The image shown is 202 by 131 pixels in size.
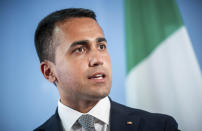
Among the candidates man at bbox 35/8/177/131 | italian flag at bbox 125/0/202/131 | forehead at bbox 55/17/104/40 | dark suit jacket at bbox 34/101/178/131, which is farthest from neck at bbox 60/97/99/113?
italian flag at bbox 125/0/202/131

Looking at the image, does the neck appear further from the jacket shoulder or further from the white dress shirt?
the jacket shoulder

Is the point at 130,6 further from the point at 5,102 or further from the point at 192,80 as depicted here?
the point at 5,102

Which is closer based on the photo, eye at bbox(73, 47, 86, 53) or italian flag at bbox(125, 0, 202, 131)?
eye at bbox(73, 47, 86, 53)

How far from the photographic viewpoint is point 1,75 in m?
2.24

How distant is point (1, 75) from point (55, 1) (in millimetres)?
1001

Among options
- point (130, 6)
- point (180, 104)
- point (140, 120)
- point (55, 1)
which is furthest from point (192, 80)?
point (55, 1)

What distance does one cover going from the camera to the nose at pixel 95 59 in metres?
1.46

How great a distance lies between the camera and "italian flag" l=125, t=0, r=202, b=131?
2.05m

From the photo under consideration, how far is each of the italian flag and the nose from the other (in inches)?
29.9

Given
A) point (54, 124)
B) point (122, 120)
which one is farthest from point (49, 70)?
point (122, 120)

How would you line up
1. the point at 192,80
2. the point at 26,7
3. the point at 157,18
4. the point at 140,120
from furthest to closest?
the point at 26,7, the point at 157,18, the point at 192,80, the point at 140,120

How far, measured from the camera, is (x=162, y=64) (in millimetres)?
2146

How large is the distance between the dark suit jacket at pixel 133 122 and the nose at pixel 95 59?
444mm

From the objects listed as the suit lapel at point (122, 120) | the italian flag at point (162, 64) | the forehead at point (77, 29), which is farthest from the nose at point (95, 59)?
the italian flag at point (162, 64)
